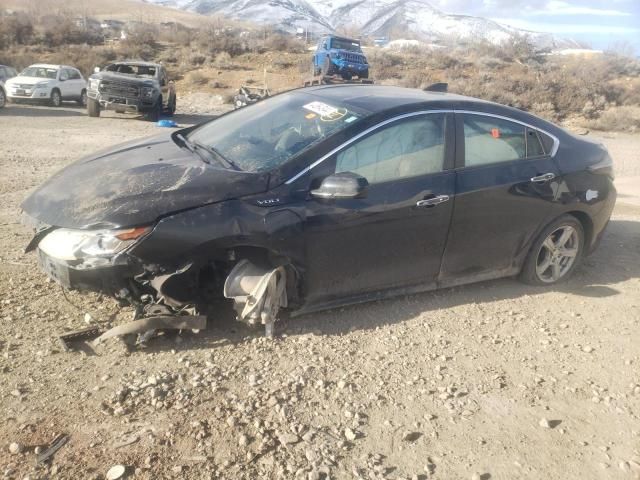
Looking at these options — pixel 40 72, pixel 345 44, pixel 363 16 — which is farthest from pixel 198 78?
pixel 363 16

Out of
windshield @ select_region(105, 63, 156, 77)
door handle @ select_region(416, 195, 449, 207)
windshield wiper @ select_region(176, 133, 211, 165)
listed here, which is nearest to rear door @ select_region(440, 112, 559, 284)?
door handle @ select_region(416, 195, 449, 207)

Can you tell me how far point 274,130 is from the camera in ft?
13.4

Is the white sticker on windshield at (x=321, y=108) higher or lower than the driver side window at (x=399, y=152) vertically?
higher

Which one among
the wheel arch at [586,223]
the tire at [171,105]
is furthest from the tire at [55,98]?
the wheel arch at [586,223]

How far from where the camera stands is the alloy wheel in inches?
189

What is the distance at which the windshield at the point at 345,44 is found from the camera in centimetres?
2555

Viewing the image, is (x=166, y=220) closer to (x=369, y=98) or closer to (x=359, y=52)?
(x=369, y=98)

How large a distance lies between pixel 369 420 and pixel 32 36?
4249cm

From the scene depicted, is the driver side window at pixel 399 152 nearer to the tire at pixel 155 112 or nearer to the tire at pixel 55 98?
the tire at pixel 155 112

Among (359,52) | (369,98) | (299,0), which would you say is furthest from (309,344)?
(299,0)

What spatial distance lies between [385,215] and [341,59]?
74.3ft

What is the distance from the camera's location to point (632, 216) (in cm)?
732

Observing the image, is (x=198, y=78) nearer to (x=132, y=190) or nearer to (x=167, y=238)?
(x=132, y=190)

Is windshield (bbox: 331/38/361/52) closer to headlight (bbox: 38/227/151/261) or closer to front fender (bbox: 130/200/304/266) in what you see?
front fender (bbox: 130/200/304/266)
